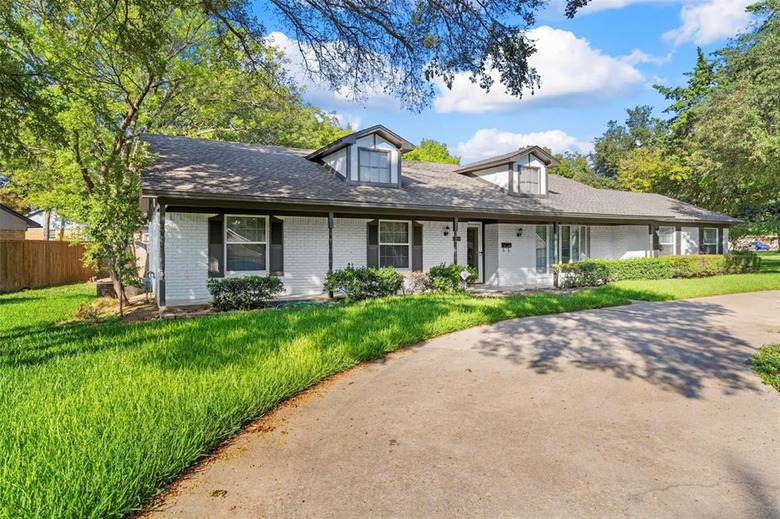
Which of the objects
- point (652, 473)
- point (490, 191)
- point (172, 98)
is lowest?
point (652, 473)

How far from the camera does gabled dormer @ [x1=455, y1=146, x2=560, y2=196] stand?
1656cm

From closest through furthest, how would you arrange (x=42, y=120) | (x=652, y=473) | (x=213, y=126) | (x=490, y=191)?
(x=652, y=473) → (x=42, y=120) → (x=490, y=191) → (x=213, y=126)

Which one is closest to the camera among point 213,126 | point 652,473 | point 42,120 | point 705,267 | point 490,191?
point 652,473

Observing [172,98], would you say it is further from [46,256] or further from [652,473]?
[652,473]

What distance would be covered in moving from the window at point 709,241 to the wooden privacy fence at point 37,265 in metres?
26.0

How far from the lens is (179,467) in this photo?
2984 millimetres

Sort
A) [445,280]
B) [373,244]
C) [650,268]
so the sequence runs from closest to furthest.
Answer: [445,280]
[373,244]
[650,268]

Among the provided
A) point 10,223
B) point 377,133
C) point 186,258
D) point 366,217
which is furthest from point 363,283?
point 10,223

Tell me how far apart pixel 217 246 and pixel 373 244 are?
456 centimetres

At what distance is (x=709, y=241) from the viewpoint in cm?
2086

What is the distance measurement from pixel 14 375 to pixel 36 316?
24.4ft

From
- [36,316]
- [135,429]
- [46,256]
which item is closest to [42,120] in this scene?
[36,316]

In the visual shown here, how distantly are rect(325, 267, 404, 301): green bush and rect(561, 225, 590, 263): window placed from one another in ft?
28.7

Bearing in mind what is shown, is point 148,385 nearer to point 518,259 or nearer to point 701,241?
point 518,259
